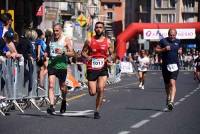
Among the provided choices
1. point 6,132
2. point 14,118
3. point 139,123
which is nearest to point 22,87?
point 14,118

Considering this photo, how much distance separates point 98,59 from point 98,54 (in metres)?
0.11

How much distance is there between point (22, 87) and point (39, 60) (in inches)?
65.3

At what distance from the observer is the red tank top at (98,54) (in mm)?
15984

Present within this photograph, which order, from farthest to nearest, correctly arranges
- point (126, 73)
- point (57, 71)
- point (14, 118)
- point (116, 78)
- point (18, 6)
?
point (126, 73) → point (18, 6) → point (116, 78) → point (57, 71) → point (14, 118)

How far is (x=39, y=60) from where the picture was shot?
64.8ft

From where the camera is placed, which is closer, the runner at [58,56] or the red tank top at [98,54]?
the red tank top at [98,54]

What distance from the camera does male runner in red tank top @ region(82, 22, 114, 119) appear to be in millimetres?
15977

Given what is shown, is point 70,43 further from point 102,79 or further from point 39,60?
point 39,60

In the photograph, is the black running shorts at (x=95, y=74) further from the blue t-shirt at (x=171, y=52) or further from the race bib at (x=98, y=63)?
the blue t-shirt at (x=171, y=52)

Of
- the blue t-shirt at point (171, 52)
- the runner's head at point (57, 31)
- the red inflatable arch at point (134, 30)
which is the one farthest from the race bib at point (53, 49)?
the red inflatable arch at point (134, 30)

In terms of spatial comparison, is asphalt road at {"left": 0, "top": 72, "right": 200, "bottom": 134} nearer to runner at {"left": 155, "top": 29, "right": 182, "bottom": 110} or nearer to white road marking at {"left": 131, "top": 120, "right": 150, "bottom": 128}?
white road marking at {"left": 131, "top": 120, "right": 150, "bottom": 128}

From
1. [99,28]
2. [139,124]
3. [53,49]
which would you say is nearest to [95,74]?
[99,28]

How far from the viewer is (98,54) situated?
16.0m

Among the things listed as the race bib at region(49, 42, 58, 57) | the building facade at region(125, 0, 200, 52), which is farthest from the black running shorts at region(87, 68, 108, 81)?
the building facade at region(125, 0, 200, 52)
